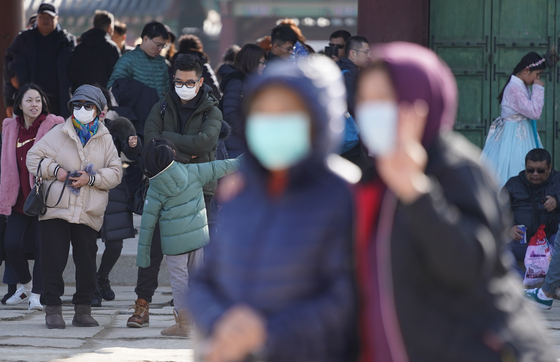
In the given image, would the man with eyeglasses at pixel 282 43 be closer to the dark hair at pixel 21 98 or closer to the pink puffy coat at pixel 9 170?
the dark hair at pixel 21 98

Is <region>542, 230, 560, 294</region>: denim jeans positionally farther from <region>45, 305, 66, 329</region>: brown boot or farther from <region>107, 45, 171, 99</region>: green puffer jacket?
<region>107, 45, 171, 99</region>: green puffer jacket

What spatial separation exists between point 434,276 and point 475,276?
10 centimetres

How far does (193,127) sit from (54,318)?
5.83 ft

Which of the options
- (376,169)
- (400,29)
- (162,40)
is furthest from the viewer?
(400,29)

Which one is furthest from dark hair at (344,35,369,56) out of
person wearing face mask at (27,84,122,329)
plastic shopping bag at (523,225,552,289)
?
person wearing face mask at (27,84,122,329)

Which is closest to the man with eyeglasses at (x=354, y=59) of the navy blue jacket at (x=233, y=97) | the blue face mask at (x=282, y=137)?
the navy blue jacket at (x=233, y=97)

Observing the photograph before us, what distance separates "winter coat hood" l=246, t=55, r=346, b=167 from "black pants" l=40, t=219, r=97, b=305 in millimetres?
4422

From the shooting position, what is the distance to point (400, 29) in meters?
9.35

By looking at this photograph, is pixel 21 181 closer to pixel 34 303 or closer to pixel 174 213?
pixel 34 303

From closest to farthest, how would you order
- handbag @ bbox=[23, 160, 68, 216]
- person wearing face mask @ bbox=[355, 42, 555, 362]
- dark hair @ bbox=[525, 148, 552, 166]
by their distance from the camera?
person wearing face mask @ bbox=[355, 42, 555, 362]
handbag @ bbox=[23, 160, 68, 216]
dark hair @ bbox=[525, 148, 552, 166]

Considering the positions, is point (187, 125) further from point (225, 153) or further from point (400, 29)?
point (400, 29)

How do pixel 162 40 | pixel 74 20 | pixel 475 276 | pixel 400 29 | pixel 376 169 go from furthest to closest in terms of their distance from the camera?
pixel 74 20, pixel 400 29, pixel 162 40, pixel 376 169, pixel 475 276

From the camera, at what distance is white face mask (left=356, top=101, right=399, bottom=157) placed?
210cm

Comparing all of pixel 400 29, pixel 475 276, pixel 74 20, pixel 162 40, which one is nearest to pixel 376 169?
pixel 475 276
